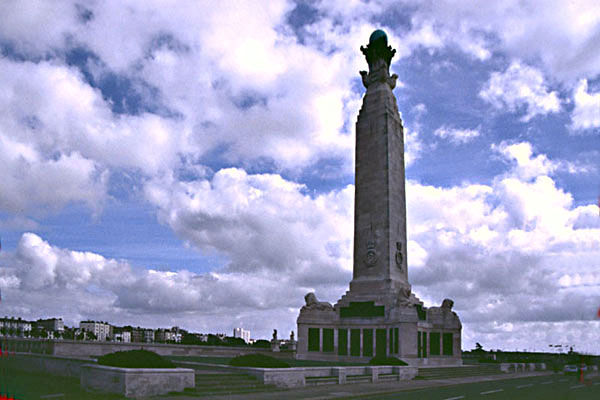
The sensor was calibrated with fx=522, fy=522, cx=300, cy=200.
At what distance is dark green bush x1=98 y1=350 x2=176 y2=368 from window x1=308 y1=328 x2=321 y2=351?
27.8 meters

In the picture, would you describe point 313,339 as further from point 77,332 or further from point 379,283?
point 77,332

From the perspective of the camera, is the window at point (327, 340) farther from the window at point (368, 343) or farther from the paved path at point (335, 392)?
the paved path at point (335, 392)

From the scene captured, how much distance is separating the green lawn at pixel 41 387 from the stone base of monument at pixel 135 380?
1.08ft

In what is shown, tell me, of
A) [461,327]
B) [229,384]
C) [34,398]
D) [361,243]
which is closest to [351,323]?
[361,243]

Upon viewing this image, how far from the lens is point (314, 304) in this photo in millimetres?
49375

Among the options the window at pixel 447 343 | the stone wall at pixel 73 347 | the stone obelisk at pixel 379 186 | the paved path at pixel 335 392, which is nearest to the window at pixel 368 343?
the stone obelisk at pixel 379 186

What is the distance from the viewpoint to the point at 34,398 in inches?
739

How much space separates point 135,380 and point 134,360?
1417mm

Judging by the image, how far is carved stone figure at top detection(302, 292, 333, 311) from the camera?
49156mm

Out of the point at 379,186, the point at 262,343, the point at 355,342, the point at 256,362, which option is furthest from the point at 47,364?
the point at 262,343

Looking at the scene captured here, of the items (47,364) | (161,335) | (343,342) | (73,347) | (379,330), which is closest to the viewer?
(47,364)

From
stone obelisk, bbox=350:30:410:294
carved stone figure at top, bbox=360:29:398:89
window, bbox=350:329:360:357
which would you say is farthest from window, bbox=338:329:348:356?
carved stone figure at top, bbox=360:29:398:89

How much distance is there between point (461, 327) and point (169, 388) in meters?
37.4

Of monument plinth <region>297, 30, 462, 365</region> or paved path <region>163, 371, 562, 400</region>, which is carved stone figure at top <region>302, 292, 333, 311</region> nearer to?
monument plinth <region>297, 30, 462, 365</region>
